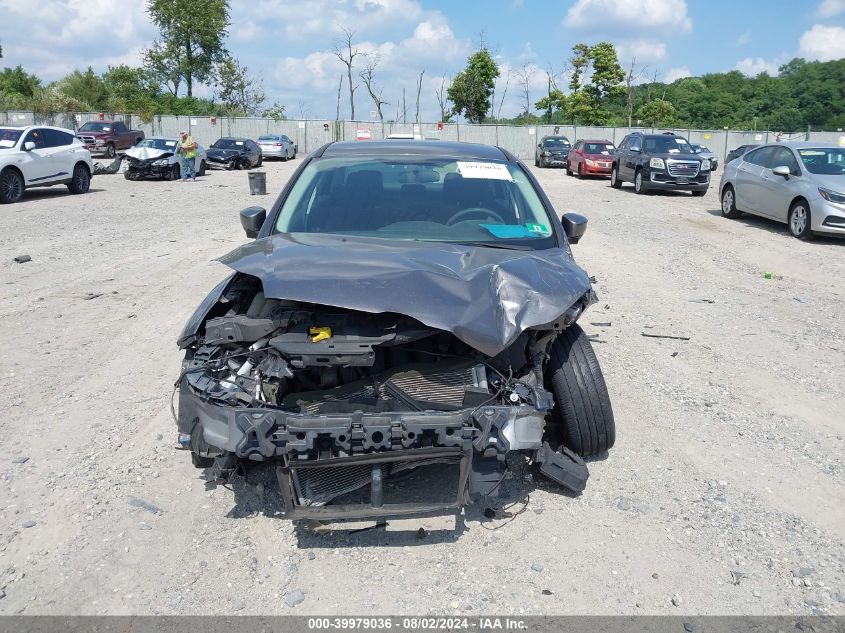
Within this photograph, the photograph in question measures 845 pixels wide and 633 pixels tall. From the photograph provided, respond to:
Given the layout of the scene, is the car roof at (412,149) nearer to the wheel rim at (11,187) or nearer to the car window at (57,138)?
the wheel rim at (11,187)

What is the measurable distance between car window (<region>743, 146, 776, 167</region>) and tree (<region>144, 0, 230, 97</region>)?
190ft

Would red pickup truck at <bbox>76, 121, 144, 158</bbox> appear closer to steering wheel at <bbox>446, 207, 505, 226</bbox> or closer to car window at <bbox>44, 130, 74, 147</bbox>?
car window at <bbox>44, 130, 74, 147</bbox>

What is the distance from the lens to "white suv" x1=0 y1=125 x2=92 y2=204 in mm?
16578

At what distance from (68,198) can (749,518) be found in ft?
59.7

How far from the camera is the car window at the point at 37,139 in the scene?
17.2 m

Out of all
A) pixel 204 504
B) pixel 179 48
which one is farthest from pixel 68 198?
pixel 179 48

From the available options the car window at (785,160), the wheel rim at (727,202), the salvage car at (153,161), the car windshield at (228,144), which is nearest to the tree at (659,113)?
the car windshield at (228,144)

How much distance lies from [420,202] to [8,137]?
15.7 metres

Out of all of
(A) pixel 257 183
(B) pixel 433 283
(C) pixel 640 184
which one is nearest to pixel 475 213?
(B) pixel 433 283

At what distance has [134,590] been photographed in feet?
10.1

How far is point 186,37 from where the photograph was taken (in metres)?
62.7

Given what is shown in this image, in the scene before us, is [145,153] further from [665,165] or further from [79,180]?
[665,165]

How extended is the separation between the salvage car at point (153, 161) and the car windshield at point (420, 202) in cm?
2039

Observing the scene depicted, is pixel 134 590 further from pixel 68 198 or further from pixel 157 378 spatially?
pixel 68 198
